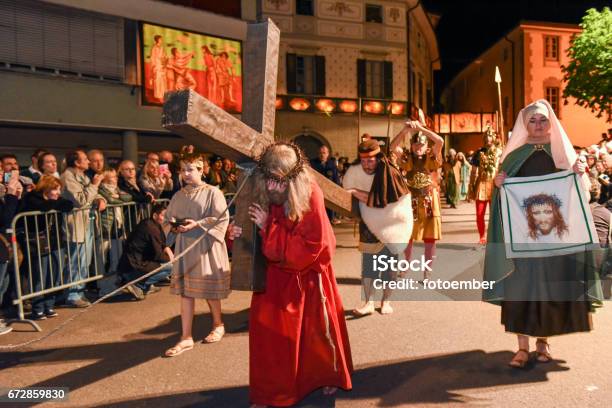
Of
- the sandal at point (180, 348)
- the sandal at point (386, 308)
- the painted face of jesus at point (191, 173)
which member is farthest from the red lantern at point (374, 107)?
the sandal at point (180, 348)

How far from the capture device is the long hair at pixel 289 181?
3400 millimetres

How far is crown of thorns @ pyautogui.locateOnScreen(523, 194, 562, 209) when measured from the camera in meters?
4.43

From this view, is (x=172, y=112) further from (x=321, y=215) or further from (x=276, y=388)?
(x=276, y=388)

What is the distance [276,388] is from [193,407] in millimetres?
710

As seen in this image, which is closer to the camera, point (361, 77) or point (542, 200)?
point (542, 200)

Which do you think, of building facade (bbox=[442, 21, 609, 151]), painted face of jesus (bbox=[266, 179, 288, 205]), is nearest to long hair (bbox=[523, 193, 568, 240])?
painted face of jesus (bbox=[266, 179, 288, 205])

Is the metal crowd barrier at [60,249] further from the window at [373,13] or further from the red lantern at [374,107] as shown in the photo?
the window at [373,13]

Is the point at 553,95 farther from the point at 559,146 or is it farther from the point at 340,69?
the point at 559,146

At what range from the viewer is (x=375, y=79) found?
25.6 m

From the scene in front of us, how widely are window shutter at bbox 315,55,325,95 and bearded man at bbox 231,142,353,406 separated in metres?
21.4

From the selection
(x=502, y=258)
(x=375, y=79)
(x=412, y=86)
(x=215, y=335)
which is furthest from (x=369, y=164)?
(x=412, y=86)

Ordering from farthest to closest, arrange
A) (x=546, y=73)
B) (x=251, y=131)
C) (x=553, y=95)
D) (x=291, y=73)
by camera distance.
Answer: (x=553, y=95) → (x=546, y=73) → (x=291, y=73) → (x=251, y=131)

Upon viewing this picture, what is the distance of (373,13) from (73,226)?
21.6 meters

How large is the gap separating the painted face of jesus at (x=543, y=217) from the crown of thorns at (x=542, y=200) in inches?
1.0
